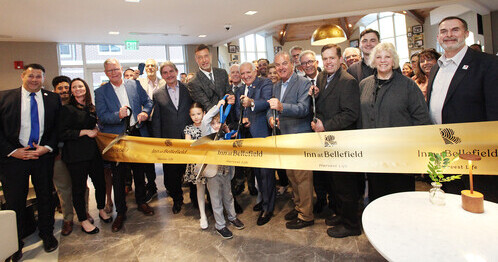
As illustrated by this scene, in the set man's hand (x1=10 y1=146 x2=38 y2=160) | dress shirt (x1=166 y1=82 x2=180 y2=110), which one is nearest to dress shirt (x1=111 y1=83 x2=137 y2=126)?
dress shirt (x1=166 y1=82 x2=180 y2=110)

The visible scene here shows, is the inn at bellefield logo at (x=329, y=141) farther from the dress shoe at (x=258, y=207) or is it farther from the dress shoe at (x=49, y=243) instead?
the dress shoe at (x=49, y=243)

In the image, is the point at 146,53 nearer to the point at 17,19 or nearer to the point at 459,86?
the point at 17,19

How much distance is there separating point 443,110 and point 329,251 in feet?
4.65

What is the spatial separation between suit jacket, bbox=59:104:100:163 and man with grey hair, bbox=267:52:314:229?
192cm

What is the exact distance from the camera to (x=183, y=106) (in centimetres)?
341

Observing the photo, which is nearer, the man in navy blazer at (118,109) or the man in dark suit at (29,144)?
the man in dark suit at (29,144)

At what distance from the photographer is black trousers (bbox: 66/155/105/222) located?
2.98 metres

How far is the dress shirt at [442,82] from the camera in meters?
2.10

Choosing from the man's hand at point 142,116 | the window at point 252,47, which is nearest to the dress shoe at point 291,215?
the man's hand at point 142,116

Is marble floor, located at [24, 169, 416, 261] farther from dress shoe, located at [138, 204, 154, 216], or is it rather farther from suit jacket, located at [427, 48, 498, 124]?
suit jacket, located at [427, 48, 498, 124]

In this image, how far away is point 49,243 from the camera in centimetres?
280

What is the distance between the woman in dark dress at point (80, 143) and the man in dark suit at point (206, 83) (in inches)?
44.1

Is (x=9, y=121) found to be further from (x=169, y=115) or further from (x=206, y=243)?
(x=206, y=243)

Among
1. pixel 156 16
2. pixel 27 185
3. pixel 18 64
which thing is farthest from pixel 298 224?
pixel 18 64
